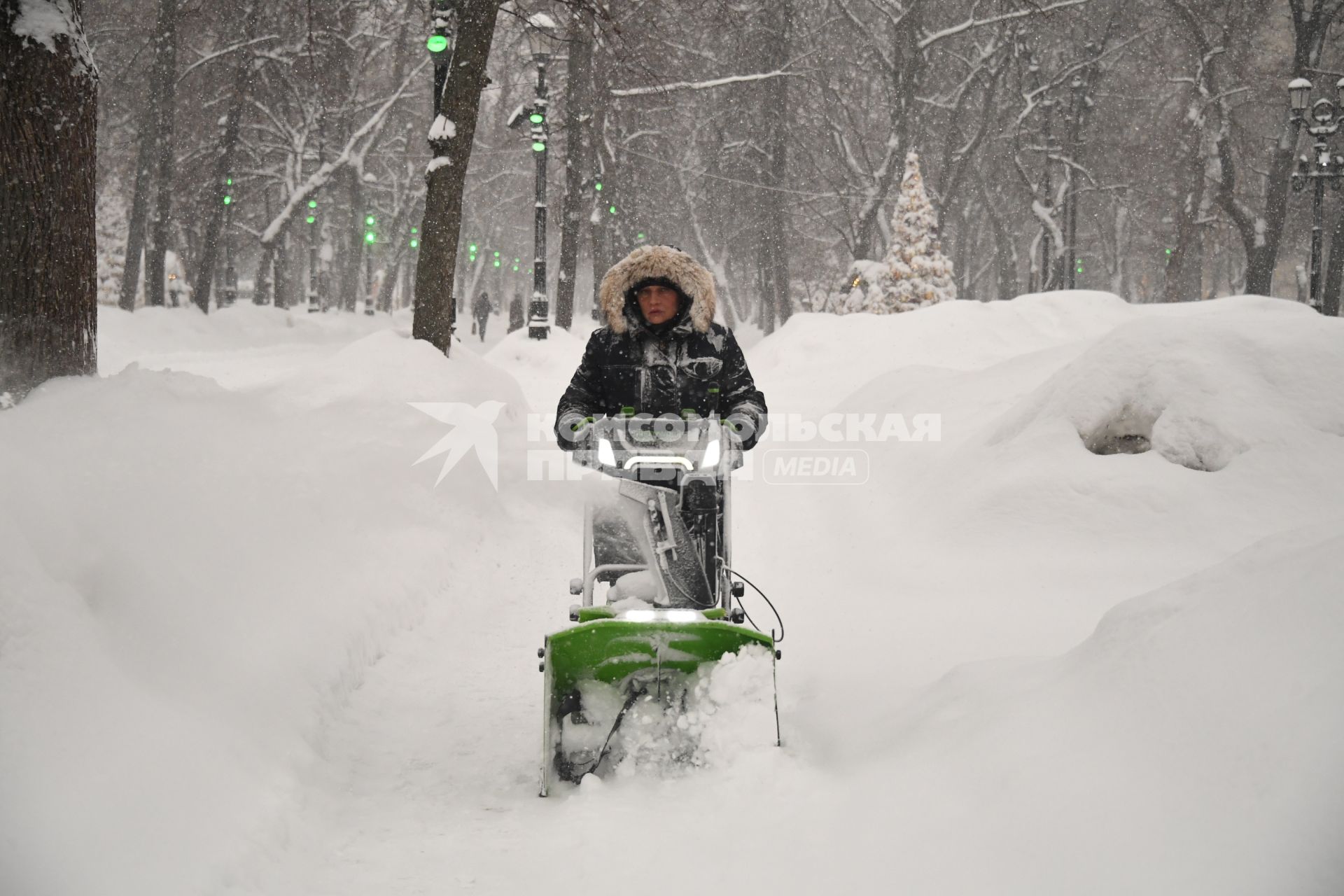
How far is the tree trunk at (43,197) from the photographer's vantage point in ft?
16.2

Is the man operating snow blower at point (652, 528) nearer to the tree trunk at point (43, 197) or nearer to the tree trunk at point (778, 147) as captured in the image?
the tree trunk at point (43, 197)

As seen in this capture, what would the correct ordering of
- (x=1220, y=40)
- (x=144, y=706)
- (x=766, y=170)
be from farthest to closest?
1. (x=766, y=170)
2. (x=1220, y=40)
3. (x=144, y=706)

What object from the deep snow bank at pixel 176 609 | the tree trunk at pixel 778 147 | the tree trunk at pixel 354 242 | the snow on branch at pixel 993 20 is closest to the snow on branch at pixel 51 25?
the deep snow bank at pixel 176 609

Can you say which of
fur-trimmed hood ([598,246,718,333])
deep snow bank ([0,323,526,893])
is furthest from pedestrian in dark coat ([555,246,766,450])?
deep snow bank ([0,323,526,893])

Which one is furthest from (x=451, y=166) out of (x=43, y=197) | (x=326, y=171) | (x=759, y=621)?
(x=326, y=171)

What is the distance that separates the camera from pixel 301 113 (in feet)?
99.6

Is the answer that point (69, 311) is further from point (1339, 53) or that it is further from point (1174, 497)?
point (1339, 53)

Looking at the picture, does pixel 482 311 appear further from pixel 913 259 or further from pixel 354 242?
pixel 913 259

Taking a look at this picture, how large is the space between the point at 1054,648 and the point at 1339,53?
30.9 m

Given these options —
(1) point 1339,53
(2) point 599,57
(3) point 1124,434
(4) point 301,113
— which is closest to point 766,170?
(2) point 599,57

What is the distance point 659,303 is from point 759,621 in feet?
9.13

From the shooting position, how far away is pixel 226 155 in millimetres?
23875

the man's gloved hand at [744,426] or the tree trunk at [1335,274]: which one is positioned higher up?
the tree trunk at [1335,274]

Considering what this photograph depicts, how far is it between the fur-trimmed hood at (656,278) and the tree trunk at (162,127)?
20005 mm
